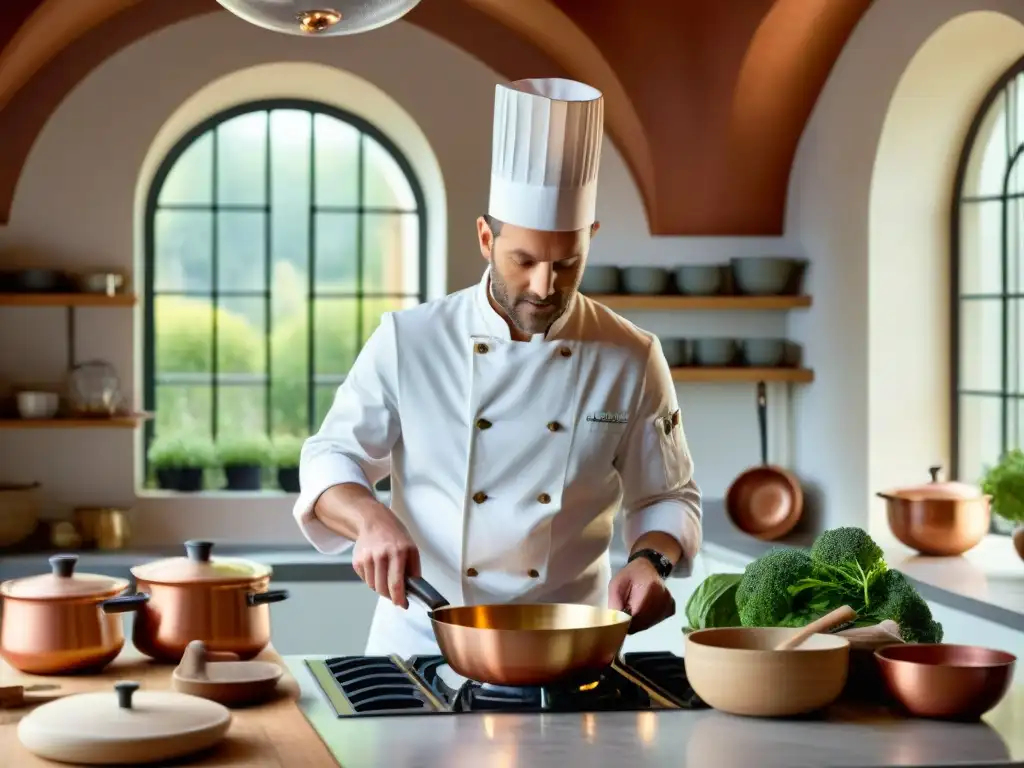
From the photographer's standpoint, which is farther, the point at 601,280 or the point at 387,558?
the point at 601,280

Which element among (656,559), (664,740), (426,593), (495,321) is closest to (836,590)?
(656,559)

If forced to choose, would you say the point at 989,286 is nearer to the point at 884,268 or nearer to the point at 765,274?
the point at 884,268

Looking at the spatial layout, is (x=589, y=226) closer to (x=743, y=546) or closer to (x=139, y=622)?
(x=139, y=622)

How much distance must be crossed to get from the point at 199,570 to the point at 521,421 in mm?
660

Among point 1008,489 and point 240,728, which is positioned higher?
point 1008,489

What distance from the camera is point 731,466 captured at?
538 centimetres

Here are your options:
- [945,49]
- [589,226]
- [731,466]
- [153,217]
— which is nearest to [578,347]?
[589,226]

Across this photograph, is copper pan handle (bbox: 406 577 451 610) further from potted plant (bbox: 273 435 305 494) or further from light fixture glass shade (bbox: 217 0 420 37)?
potted plant (bbox: 273 435 305 494)

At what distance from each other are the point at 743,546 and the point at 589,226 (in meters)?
2.66

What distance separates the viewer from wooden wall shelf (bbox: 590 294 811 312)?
512cm

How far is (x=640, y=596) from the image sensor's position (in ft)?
6.69

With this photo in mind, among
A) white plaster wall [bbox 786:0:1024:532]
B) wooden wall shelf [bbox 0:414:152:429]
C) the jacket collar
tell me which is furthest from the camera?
wooden wall shelf [bbox 0:414:152:429]

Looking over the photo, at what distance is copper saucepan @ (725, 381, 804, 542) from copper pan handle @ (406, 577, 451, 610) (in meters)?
3.25

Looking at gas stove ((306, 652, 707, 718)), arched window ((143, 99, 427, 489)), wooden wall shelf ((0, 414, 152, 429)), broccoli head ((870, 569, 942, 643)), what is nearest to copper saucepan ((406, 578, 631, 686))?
gas stove ((306, 652, 707, 718))
